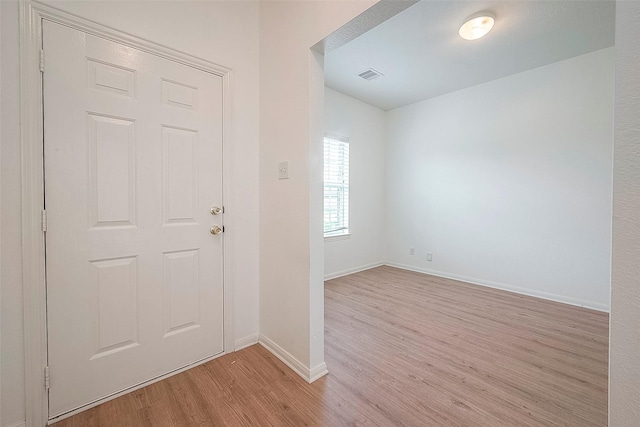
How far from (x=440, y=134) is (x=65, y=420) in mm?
4766

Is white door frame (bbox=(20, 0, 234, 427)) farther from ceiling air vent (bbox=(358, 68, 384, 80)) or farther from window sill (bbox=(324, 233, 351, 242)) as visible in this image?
window sill (bbox=(324, 233, 351, 242))

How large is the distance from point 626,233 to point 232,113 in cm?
207

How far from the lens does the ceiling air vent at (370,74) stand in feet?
10.0

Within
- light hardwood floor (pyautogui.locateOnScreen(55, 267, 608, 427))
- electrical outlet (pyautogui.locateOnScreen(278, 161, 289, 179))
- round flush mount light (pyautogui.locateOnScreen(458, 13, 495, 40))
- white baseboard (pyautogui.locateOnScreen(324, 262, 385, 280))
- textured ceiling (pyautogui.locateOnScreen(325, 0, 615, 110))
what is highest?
textured ceiling (pyautogui.locateOnScreen(325, 0, 615, 110))

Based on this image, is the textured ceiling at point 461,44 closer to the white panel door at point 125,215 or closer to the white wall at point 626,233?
the white panel door at point 125,215

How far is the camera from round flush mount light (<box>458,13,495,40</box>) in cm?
210

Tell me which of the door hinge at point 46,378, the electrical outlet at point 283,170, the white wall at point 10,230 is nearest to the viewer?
the white wall at point 10,230

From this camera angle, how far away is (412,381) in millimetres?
1584

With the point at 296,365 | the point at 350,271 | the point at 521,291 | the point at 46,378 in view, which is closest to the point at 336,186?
the point at 350,271

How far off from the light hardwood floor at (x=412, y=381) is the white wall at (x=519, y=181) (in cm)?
72

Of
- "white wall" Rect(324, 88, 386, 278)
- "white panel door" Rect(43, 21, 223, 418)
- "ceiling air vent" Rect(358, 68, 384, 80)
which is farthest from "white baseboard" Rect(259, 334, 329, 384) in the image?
"ceiling air vent" Rect(358, 68, 384, 80)

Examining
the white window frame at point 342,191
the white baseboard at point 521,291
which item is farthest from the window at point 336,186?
the white baseboard at point 521,291

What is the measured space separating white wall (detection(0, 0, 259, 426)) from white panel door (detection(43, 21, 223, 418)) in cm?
11

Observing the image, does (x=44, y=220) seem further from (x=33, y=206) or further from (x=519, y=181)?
(x=519, y=181)
